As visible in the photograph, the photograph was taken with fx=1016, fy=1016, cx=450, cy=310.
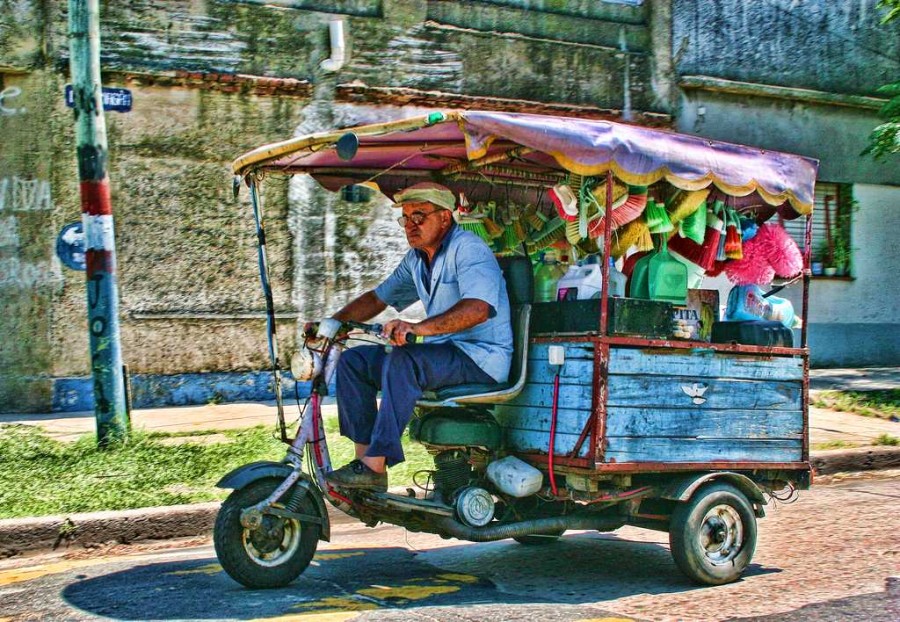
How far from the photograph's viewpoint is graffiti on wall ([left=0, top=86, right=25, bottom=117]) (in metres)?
10.1

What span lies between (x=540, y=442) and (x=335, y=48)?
24.4 feet

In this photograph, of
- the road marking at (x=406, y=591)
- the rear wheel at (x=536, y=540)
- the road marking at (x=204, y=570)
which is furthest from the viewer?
the rear wheel at (x=536, y=540)

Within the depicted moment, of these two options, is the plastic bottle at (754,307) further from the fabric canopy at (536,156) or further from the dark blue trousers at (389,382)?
the dark blue trousers at (389,382)

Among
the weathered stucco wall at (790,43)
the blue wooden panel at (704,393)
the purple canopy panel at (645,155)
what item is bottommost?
the blue wooden panel at (704,393)

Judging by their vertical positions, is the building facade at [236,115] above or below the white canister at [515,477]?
above

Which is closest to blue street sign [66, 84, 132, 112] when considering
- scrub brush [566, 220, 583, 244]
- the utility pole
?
the utility pole

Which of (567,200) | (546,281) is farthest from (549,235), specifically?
(567,200)

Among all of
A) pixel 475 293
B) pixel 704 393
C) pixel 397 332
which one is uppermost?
pixel 475 293

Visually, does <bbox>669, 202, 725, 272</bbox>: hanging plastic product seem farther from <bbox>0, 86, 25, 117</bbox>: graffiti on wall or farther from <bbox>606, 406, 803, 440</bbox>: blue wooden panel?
<bbox>0, 86, 25, 117</bbox>: graffiti on wall

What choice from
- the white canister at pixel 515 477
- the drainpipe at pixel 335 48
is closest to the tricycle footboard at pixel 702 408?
the white canister at pixel 515 477

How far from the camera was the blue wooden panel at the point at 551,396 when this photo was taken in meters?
4.76

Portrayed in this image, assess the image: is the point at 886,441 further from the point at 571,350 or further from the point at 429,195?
the point at 429,195

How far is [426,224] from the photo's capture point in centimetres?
523

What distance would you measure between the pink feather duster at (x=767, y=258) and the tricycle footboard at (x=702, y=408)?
0.56 meters
